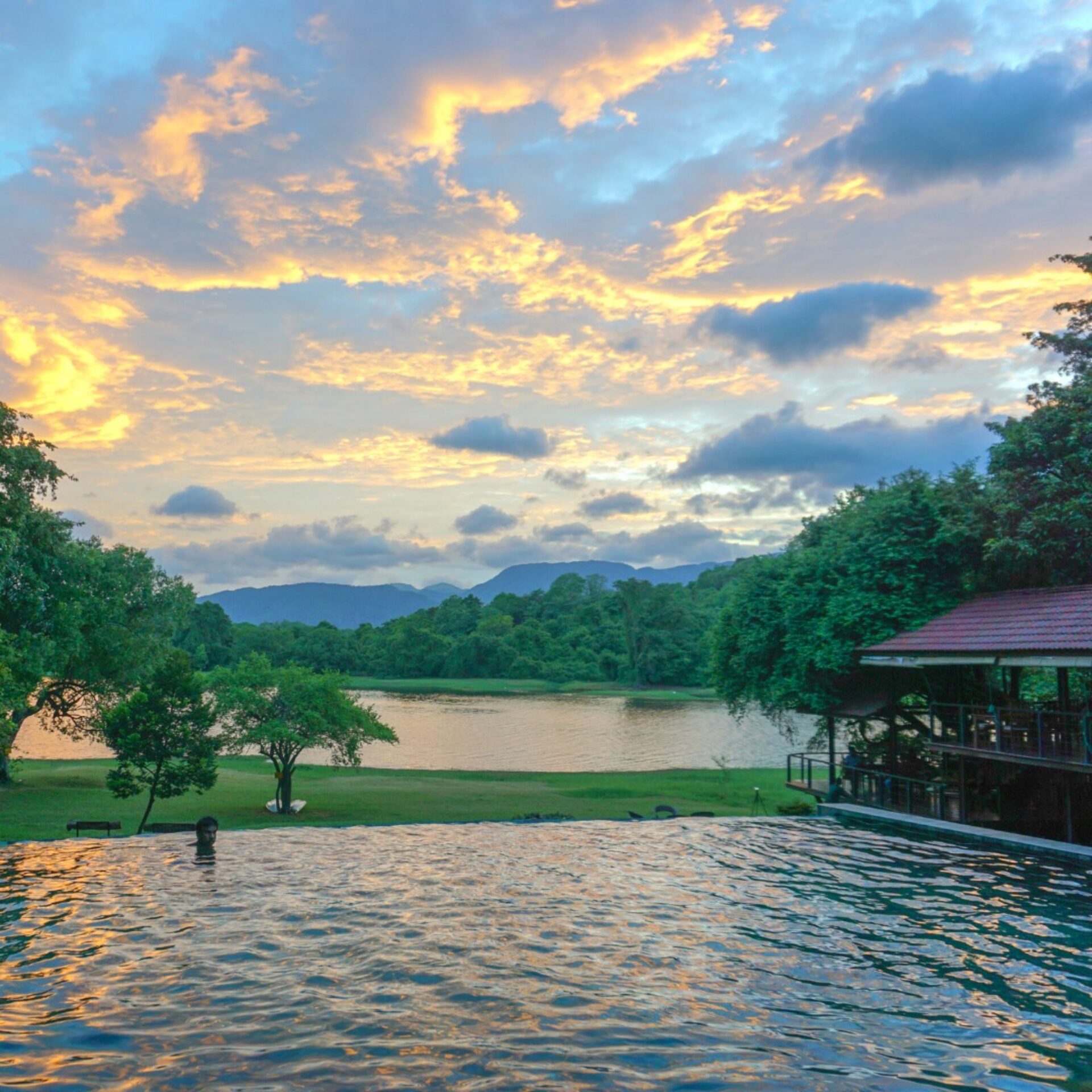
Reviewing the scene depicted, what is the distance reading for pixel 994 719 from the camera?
2095 cm

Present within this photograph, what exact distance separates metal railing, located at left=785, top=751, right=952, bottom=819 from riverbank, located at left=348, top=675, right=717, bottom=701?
71520 mm

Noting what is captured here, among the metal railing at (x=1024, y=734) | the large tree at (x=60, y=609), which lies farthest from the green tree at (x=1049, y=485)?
the large tree at (x=60, y=609)

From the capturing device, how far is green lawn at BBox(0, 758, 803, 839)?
83.9 feet

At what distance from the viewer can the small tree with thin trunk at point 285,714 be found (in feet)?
88.6

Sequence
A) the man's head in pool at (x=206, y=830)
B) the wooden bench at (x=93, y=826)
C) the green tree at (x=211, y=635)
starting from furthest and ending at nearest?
the green tree at (x=211, y=635) → the wooden bench at (x=93, y=826) → the man's head in pool at (x=206, y=830)

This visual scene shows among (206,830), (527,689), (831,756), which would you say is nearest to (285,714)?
(206,830)

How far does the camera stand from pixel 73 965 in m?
11.2

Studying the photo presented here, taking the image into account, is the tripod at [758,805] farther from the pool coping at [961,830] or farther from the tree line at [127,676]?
the tree line at [127,676]

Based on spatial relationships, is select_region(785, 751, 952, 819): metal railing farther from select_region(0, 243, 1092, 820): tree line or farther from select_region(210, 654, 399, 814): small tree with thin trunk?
select_region(210, 654, 399, 814): small tree with thin trunk

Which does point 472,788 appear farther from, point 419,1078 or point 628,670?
point 628,670

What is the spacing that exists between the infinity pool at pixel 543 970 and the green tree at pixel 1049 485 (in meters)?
10.9

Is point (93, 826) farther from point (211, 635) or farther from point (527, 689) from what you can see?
point (211, 635)

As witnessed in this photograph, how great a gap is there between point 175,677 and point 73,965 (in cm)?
1299

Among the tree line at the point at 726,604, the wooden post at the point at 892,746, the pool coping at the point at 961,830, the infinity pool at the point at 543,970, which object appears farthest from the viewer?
the wooden post at the point at 892,746
